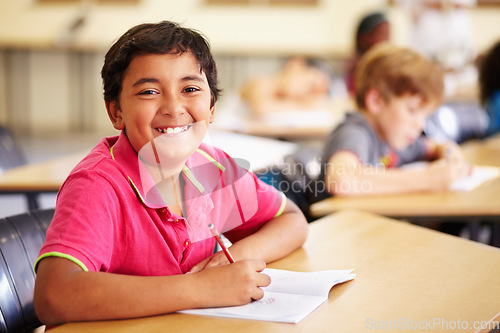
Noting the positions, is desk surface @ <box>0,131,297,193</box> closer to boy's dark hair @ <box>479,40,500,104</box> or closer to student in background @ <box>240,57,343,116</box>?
student in background @ <box>240,57,343,116</box>

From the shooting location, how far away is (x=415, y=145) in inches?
98.1

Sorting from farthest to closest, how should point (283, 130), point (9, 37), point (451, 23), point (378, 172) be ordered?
point (9, 37), point (451, 23), point (283, 130), point (378, 172)

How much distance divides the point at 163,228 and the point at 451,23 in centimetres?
494

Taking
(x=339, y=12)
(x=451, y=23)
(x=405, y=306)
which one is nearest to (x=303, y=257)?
(x=405, y=306)

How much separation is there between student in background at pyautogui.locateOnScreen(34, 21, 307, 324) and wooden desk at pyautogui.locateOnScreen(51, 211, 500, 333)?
49mm

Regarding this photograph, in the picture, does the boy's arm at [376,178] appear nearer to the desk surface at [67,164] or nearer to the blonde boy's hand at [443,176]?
the blonde boy's hand at [443,176]

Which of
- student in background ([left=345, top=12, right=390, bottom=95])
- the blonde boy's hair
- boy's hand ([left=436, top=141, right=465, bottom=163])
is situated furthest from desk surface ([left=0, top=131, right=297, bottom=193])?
student in background ([left=345, top=12, right=390, bottom=95])

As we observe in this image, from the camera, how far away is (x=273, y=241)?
123cm

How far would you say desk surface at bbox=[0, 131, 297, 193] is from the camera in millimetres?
2217

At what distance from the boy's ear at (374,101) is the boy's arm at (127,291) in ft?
4.44

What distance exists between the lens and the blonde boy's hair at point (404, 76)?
2.12 m

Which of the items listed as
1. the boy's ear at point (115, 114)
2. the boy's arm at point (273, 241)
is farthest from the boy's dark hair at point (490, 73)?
the boy's ear at point (115, 114)

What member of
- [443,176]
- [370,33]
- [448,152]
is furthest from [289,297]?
[370,33]

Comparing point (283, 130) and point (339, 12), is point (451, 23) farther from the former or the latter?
point (283, 130)
